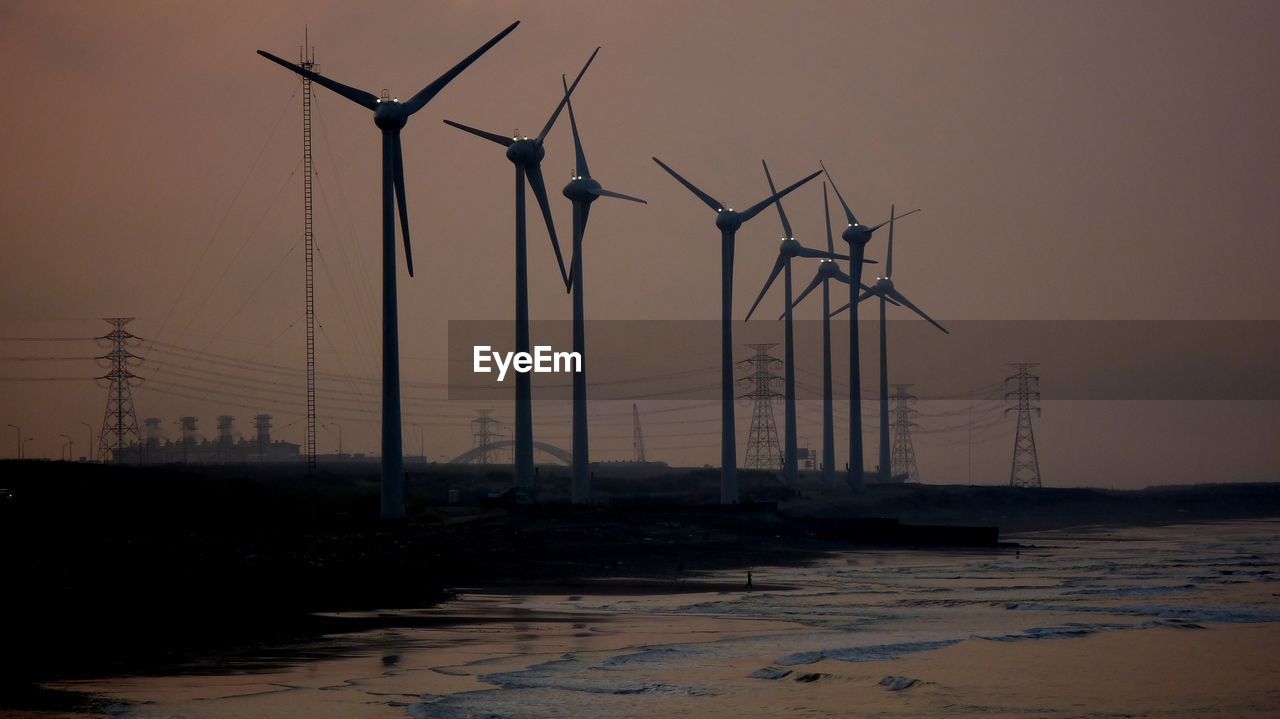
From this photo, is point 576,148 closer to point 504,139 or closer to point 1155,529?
point 504,139

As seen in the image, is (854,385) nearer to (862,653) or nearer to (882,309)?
(882,309)

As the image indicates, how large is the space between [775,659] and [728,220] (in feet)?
303

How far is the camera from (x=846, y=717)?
27078 mm

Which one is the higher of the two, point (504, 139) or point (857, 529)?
point (504, 139)

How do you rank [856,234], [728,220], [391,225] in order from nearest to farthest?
1. [391,225]
2. [728,220]
3. [856,234]

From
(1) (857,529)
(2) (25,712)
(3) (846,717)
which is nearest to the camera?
(2) (25,712)

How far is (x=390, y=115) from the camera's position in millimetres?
83875

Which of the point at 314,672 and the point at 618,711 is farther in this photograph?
the point at 314,672

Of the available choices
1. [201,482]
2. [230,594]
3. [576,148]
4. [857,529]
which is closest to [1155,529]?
[857,529]

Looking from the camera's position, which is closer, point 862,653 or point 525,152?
point 862,653

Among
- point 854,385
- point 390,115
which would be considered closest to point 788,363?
point 854,385

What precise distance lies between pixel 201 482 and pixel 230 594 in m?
54.4

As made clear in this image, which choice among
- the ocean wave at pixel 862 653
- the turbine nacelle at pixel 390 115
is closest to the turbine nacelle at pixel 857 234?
the turbine nacelle at pixel 390 115

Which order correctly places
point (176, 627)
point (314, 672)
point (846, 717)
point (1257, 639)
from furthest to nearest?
point (1257, 639) → point (176, 627) → point (314, 672) → point (846, 717)
